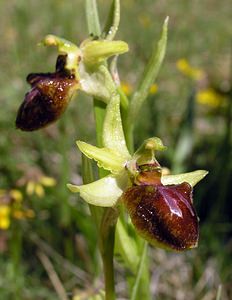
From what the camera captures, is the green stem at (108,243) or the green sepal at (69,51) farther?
the green sepal at (69,51)

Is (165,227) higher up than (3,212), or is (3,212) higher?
(165,227)

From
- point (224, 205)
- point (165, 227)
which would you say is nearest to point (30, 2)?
point (224, 205)

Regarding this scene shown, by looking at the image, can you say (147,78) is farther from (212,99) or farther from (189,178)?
(212,99)

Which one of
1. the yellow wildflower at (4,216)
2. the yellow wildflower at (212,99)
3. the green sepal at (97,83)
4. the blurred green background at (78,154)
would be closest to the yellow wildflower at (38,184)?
the blurred green background at (78,154)

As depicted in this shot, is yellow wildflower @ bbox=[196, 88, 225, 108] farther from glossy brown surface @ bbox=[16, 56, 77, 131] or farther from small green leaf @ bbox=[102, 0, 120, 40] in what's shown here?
glossy brown surface @ bbox=[16, 56, 77, 131]

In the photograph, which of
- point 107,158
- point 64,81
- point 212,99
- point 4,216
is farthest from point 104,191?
point 212,99

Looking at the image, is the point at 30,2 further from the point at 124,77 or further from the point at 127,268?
the point at 127,268

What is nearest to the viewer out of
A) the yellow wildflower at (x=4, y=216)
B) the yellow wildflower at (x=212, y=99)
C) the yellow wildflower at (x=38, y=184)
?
the yellow wildflower at (x=4, y=216)

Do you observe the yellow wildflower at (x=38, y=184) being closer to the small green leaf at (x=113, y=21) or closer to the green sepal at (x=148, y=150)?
the small green leaf at (x=113, y=21)
